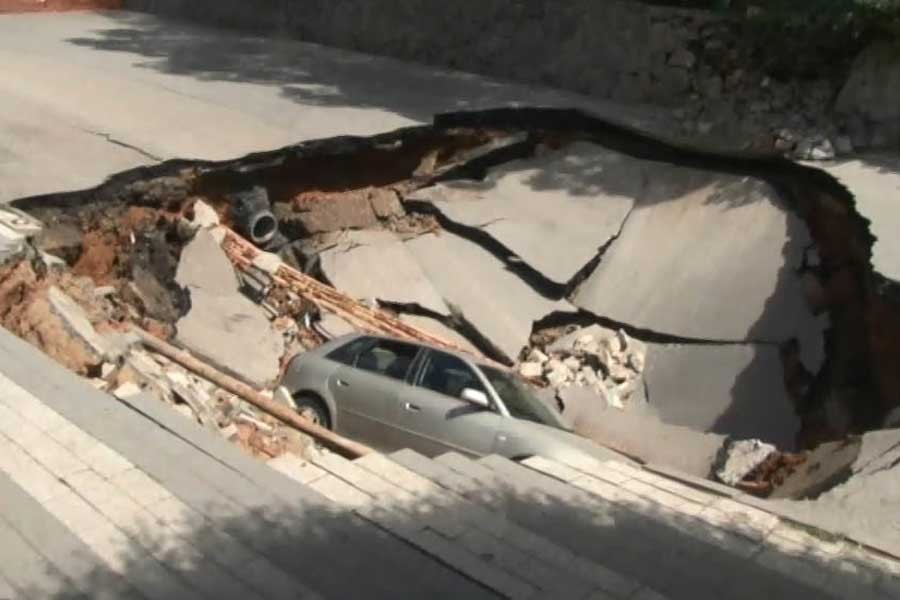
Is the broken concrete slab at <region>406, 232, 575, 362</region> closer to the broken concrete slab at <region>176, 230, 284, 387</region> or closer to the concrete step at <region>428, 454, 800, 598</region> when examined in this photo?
the broken concrete slab at <region>176, 230, 284, 387</region>

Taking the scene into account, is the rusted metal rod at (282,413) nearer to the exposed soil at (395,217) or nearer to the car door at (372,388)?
the exposed soil at (395,217)

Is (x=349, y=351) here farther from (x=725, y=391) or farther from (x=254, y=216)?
(x=725, y=391)

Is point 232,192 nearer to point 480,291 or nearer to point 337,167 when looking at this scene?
point 337,167

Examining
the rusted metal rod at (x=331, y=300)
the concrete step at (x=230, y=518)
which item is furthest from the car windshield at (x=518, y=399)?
the concrete step at (x=230, y=518)

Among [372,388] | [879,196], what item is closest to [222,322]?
[372,388]

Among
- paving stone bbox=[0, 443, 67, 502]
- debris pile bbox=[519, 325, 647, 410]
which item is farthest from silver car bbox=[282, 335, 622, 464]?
paving stone bbox=[0, 443, 67, 502]
